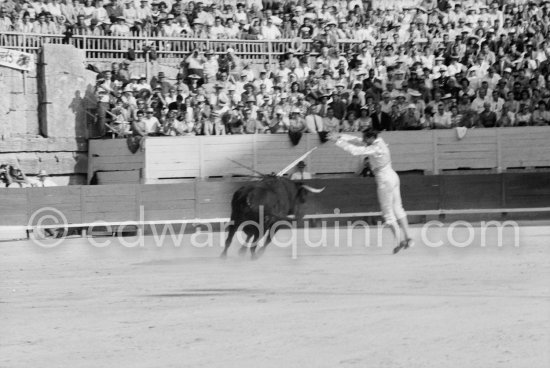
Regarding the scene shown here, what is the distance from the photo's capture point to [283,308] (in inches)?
410

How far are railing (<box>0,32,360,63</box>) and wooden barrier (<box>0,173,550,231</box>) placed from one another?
2.81 meters

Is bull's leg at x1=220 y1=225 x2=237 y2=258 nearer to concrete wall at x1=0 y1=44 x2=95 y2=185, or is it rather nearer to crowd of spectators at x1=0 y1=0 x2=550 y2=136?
crowd of spectators at x1=0 y1=0 x2=550 y2=136

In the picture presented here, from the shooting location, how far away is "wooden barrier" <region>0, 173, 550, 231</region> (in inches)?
750

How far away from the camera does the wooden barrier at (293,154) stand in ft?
66.4

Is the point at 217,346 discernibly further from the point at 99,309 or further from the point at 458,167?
the point at 458,167

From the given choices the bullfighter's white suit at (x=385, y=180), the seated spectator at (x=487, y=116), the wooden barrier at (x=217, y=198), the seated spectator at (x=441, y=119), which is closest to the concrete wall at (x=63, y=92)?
the wooden barrier at (x=217, y=198)

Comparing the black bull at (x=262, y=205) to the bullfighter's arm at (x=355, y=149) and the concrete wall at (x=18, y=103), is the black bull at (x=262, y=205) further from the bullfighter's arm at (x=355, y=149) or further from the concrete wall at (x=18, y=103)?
the concrete wall at (x=18, y=103)

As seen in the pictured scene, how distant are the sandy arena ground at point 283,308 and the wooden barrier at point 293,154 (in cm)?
448

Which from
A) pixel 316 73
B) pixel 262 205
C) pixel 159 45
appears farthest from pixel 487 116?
pixel 262 205

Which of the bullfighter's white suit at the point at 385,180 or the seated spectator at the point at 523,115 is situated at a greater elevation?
the seated spectator at the point at 523,115

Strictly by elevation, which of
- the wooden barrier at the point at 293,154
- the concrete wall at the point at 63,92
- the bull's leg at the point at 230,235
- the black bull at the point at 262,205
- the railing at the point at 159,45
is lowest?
the bull's leg at the point at 230,235

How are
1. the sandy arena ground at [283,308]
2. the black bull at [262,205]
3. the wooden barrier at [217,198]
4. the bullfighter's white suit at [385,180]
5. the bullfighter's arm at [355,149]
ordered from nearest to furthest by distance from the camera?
the sandy arena ground at [283,308], the bullfighter's arm at [355,149], the black bull at [262,205], the bullfighter's white suit at [385,180], the wooden barrier at [217,198]

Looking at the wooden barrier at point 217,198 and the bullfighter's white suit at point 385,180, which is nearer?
the bullfighter's white suit at point 385,180

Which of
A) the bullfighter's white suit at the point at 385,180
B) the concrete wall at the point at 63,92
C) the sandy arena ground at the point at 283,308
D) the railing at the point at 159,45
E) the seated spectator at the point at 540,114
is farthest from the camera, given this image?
the seated spectator at the point at 540,114
